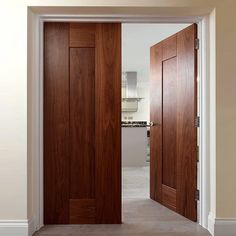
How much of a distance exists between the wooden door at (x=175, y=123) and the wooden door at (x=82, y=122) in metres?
0.73

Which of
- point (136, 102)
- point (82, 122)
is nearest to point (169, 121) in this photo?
point (82, 122)

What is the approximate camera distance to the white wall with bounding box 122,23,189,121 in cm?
566

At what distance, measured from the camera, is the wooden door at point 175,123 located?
3533mm

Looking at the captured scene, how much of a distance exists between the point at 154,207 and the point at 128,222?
722mm

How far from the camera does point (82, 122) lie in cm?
341

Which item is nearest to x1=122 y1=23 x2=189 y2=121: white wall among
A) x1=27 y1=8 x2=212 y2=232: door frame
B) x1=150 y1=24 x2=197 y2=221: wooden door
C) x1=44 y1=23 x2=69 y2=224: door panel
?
x1=150 y1=24 x2=197 y2=221: wooden door

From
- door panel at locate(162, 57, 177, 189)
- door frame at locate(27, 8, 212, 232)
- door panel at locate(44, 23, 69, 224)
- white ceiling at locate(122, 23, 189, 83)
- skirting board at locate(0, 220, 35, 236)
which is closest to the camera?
skirting board at locate(0, 220, 35, 236)

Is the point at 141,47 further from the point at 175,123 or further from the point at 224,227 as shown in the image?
the point at 224,227

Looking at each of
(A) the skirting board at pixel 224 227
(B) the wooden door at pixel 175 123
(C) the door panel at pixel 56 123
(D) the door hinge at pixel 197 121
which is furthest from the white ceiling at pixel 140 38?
(A) the skirting board at pixel 224 227

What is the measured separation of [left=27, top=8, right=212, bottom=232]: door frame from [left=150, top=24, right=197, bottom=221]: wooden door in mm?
149

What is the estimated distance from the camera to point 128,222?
3506 millimetres

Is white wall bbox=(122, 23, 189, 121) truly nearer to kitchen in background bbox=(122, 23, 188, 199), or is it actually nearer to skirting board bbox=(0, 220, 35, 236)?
kitchen in background bbox=(122, 23, 188, 199)

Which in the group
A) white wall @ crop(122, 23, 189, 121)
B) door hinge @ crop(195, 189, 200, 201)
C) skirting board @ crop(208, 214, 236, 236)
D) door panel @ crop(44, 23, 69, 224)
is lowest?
skirting board @ crop(208, 214, 236, 236)

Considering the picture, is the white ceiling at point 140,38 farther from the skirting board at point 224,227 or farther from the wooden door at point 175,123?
the skirting board at point 224,227
